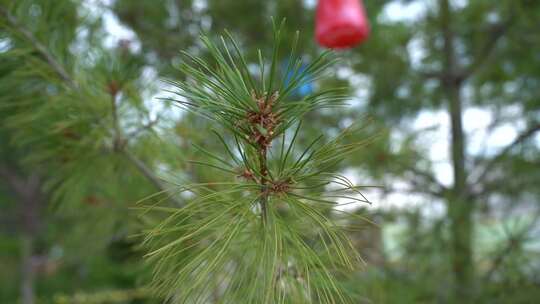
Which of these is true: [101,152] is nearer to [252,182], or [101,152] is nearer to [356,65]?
[252,182]

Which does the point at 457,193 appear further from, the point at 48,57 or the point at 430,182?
the point at 48,57

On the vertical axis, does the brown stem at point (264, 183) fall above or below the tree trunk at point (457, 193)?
below

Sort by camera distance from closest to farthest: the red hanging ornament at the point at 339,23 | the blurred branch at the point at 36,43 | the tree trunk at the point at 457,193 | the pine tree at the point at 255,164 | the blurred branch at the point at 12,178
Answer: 1. the pine tree at the point at 255,164
2. the blurred branch at the point at 36,43
3. the red hanging ornament at the point at 339,23
4. the tree trunk at the point at 457,193
5. the blurred branch at the point at 12,178

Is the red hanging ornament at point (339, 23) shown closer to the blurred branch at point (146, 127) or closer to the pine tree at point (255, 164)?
the blurred branch at point (146, 127)

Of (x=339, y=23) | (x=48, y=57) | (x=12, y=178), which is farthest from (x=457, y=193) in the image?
(x=12, y=178)

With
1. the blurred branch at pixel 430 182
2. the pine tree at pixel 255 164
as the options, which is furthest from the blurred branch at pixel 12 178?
the pine tree at pixel 255 164

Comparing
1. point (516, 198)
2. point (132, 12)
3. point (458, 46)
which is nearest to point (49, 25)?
point (132, 12)
